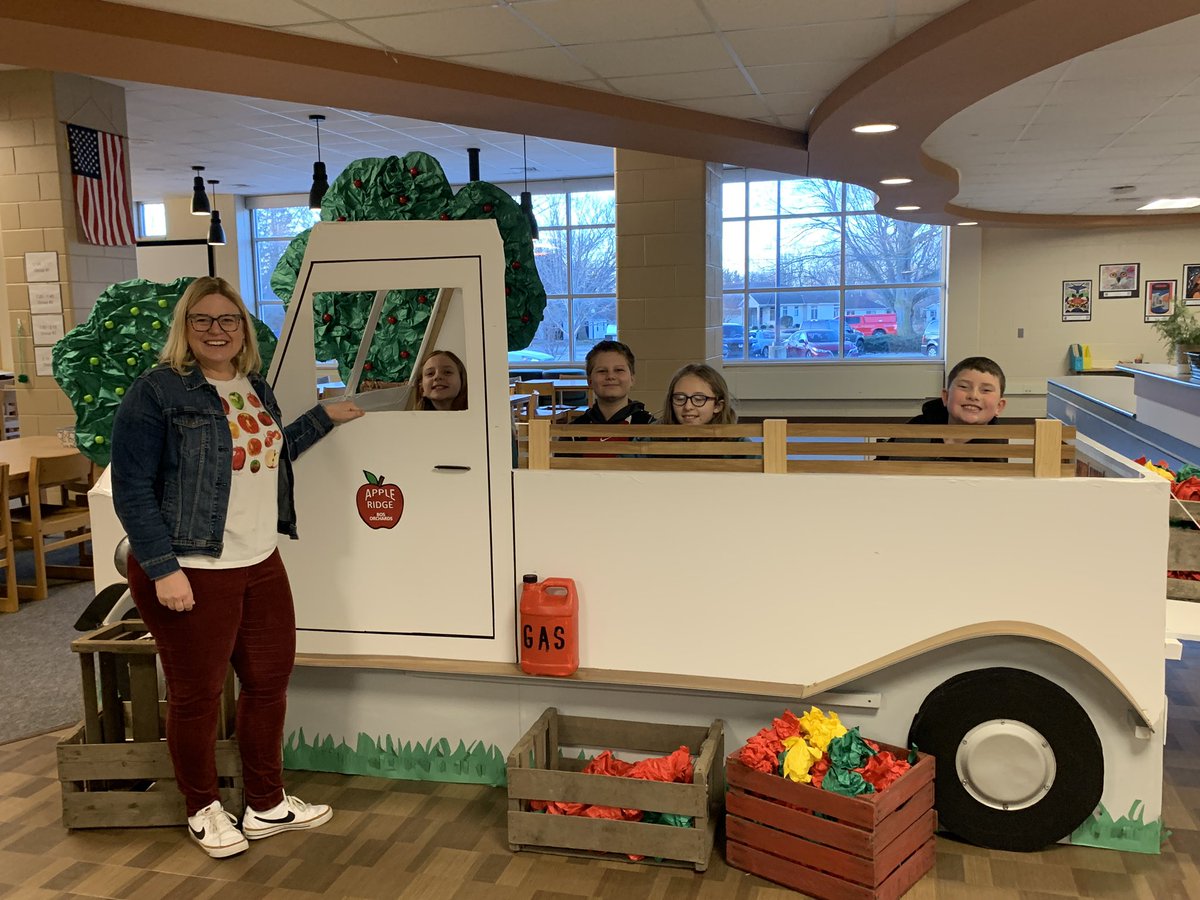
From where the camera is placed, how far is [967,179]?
827 cm

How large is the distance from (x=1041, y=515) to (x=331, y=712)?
2.42 m

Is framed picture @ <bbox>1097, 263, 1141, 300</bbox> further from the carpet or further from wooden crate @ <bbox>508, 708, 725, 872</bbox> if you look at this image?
the carpet

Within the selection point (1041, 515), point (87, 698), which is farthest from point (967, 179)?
point (87, 698)

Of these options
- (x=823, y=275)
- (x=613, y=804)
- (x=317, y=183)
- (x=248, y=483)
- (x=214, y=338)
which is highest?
(x=317, y=183)

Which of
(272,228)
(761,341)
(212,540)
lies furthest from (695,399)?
(272,228)

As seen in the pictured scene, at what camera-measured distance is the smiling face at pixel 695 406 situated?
329 centimetres

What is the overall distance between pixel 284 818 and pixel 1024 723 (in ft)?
7.35

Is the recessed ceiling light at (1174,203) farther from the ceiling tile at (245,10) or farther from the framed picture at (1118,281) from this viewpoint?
the ceiling tile at (245,10)

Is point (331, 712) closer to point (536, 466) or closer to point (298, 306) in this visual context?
point (536, 466)

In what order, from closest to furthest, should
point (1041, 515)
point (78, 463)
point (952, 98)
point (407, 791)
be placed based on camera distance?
point (1041, 515), point (407, 791), point (952, 98), point (78, 463)

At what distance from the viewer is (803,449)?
2938 millimetres

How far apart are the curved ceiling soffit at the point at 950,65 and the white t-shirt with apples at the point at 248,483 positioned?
8.52 feet

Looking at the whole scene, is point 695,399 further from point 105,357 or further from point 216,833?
point 105,357

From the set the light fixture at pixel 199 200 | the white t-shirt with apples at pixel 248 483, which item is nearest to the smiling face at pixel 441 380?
the white t-shirt with apples at pixel 248 483
